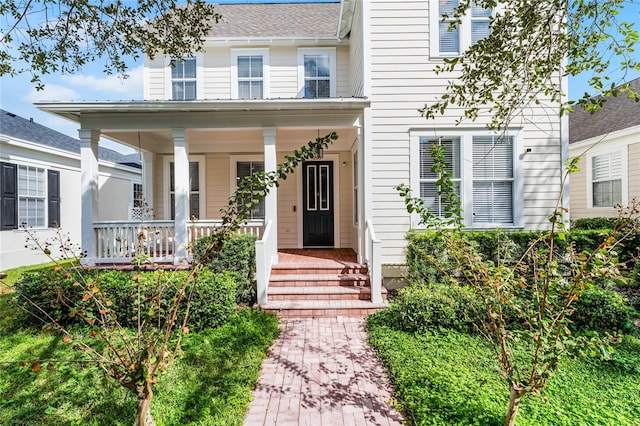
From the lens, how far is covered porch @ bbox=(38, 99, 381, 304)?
6230 mm

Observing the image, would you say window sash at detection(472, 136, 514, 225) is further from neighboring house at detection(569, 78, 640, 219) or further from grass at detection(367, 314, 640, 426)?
neighboring house at detection(569, 78, 640, 219)

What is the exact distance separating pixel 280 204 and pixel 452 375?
6.42 m

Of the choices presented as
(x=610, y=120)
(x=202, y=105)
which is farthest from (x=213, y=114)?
(x=610, y=120)

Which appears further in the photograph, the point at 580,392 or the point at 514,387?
the point at 580,392

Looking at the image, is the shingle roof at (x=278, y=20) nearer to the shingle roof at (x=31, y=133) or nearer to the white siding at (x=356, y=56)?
the white siding at (x=356, y=56)

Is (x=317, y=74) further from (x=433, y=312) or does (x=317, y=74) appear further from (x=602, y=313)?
(x=602, y=313)

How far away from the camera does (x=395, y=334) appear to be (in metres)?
4.42

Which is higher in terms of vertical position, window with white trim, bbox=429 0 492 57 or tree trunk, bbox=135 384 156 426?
window with white trim, bbox=429 0 492 57

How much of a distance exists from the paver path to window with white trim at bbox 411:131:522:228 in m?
3.51

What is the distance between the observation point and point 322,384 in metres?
3.35

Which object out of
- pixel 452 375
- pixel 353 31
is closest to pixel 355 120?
pixel 353 31

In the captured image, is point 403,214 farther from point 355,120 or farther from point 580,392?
point 580,392

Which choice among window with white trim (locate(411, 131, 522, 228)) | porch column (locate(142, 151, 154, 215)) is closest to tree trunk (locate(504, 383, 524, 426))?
window with white trim (locate(411, 131, 522, 228))

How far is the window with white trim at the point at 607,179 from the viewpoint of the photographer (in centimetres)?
954
